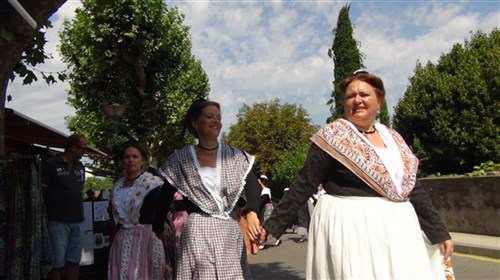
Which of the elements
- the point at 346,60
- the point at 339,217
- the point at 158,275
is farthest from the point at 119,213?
the point at 346,60

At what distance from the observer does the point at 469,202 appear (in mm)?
12227

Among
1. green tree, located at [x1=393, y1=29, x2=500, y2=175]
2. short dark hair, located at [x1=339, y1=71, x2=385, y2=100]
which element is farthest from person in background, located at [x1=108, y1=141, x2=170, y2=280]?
green tree, located at [x1=393, y1=29, x2=500, y2=175]

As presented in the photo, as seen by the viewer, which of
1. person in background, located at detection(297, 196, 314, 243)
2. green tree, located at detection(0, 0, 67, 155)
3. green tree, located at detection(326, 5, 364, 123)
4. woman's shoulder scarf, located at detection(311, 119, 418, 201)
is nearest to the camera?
woman's shoulder scarf, located at detection(311, 119, 418, 201)

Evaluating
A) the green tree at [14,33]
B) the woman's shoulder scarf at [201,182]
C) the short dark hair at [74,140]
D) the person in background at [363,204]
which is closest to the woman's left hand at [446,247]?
the person in background at [363,204]

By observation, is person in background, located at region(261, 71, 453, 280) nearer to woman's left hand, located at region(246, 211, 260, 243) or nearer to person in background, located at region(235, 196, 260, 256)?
woman's left hand, located at region(246, 211, 260, 243)

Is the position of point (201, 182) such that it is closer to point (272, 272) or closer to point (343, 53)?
point (272, 272)

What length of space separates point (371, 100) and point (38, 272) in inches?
148

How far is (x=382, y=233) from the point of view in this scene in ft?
9.01

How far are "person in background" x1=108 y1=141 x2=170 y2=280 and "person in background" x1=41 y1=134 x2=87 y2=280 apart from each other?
4.89 feet

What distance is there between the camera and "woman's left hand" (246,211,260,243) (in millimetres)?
3306

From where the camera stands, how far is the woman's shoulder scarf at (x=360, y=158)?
2.87 m

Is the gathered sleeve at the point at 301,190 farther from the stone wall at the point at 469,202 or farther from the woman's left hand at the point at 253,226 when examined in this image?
the stone wall at the point at 469,202

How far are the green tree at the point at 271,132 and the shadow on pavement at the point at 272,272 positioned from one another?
36158 millimetres

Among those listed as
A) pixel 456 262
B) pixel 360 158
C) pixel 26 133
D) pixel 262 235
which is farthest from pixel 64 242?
pixel 456 262
